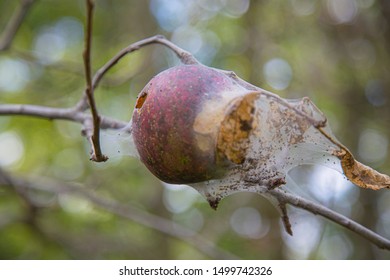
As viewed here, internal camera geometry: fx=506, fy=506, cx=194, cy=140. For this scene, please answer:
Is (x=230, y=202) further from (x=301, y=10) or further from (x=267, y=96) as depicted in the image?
(x=267, y=96)

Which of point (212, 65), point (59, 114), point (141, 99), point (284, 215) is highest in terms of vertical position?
point (141, 99)

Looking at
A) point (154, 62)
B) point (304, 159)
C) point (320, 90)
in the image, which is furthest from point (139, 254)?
point (304, 159)

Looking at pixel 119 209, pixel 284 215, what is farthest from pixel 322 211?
pixel 119 209

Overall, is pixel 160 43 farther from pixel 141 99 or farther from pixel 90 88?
pixel 90 88

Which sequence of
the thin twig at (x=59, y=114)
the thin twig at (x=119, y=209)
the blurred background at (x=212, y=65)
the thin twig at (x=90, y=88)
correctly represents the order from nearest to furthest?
the thin twig at (x=90, y=88) < the thin twig at (x=59, y=114) < the thin twig at (x=119, y=209) < the blurred background at (x=212, y=65)

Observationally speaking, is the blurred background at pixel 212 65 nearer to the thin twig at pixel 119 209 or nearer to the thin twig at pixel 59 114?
the thin twig at pixel 119 209

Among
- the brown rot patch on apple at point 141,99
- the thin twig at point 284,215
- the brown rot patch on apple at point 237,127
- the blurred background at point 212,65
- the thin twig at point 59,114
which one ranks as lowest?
the blurred background at point 212,65

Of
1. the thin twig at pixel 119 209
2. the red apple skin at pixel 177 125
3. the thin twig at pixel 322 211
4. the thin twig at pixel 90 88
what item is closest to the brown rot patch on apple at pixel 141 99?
the red apple skin at pixel 177 125
